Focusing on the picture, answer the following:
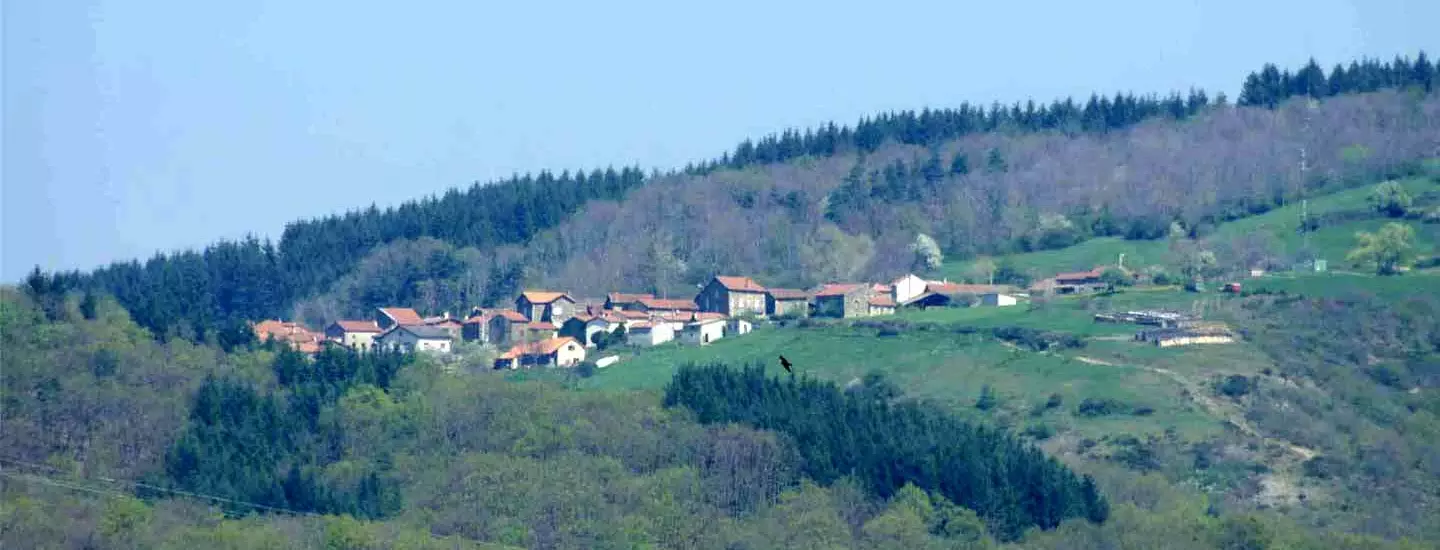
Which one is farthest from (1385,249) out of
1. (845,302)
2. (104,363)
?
(104,363)

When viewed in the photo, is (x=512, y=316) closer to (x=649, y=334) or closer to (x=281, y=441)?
(x=649, y=334)

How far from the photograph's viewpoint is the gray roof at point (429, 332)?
96.4 meters

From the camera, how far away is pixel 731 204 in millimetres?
127500

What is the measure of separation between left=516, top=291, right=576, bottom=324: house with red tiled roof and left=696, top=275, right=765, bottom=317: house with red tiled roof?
18.4 feet

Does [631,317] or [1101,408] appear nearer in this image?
[1101,408]

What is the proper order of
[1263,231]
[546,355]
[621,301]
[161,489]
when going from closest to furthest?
1. [161,489]
2. [546,355]
3. [621,301]
4. [1263,231]

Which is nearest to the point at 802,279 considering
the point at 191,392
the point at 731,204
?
the point at 731,204

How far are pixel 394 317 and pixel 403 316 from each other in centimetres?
65

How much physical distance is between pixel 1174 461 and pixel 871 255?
156 ft

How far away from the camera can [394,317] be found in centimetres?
10331

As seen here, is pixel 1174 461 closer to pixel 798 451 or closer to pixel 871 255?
pixel 798 451

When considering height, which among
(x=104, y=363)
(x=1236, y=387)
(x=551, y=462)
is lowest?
(x=551, y=462)

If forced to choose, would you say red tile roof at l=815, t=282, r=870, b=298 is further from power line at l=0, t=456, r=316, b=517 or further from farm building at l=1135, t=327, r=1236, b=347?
power line at l=0, t=456, r=316, b=517

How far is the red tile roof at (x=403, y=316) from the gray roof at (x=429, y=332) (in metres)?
3.56
